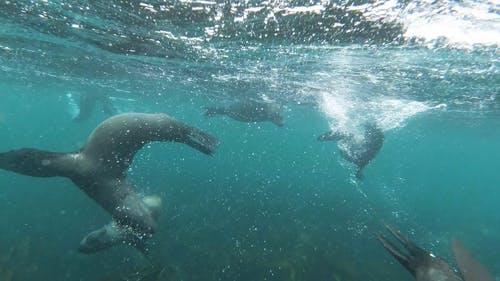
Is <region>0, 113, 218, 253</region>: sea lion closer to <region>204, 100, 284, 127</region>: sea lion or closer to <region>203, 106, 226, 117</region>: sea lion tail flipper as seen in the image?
<region>203, 106, 226, 117</region>: sea lion tail flipper

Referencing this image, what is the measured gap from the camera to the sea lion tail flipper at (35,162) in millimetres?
5602

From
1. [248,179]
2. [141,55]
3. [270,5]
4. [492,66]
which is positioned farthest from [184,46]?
[248,179]

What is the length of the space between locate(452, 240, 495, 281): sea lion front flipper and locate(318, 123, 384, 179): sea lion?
12109mm

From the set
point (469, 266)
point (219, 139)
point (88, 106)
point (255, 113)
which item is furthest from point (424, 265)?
point (88, 106)

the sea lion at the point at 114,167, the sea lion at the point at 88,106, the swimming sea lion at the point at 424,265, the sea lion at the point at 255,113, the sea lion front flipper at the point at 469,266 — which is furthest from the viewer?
the sea lion at the point at 88,106

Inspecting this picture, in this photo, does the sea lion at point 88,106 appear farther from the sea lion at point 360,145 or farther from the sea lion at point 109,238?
the sea lion at point 109,238

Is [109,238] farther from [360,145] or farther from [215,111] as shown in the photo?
[360,145]

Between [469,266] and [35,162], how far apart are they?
6.72m

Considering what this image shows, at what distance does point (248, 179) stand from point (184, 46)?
14623 mm

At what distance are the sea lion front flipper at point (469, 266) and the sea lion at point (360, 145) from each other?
12109 millimetres

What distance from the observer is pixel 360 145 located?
15867 millimetres

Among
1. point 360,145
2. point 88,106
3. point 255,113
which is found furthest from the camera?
point 88,106

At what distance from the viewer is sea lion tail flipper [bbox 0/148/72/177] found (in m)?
5.60

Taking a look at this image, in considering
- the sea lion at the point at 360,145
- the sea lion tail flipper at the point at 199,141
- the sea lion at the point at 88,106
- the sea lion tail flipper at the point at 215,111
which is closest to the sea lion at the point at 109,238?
the sea lion tail flipper at the point at 199,141
